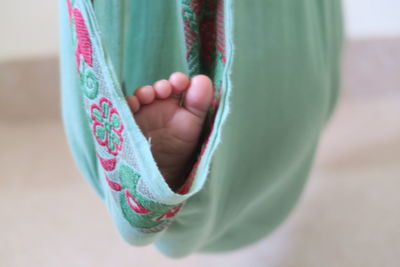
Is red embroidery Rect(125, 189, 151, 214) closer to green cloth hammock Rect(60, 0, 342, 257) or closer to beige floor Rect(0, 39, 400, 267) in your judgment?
green cloth hammock Rect(60, 0, 342, 257)

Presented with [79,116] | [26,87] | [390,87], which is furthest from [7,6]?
[390,87]

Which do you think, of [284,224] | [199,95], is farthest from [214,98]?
[284,224]

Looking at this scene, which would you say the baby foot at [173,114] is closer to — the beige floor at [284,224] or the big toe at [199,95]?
the big toe at [199,95]

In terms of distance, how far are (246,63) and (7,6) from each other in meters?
0.77

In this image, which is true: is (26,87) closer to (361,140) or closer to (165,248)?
(165,248)

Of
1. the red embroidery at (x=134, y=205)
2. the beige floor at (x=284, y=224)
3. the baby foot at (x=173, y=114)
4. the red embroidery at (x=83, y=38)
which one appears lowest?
the beige floor at (x=284, y=224)

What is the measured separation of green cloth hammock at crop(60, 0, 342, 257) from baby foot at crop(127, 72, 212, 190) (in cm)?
1

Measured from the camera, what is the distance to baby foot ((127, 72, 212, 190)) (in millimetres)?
316

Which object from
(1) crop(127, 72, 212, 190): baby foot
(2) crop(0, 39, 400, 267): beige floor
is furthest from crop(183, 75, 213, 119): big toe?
(2) crop(0, 39, 400, 267): beige floor

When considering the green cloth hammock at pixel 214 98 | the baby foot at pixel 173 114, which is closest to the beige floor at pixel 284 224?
the green cloth hammock at pixel 214 98

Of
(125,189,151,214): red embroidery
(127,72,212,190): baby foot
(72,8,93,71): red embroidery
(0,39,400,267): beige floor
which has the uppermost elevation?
(72,8,93,71): red embroidery

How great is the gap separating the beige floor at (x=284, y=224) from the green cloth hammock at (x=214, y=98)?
0.33 m

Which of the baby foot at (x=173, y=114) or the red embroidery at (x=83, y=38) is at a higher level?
the red embroidery at (x=83, y=38)

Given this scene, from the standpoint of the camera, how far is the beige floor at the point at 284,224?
2.73 feet
